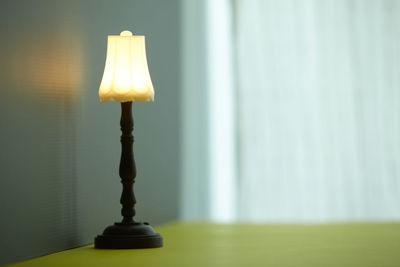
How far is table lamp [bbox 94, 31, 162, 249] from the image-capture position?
273 centimetres

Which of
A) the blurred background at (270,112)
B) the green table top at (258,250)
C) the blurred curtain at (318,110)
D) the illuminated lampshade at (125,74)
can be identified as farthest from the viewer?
the blurred curtain at (318,110)

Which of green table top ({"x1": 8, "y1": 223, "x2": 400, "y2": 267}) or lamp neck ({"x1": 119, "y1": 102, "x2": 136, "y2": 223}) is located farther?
lamp neck ({"x1": 119, "y1": 102, "x2": 136, "y2": 223})

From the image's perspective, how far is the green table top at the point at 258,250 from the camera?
7.91 ft

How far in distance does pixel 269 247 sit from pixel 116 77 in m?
0.95

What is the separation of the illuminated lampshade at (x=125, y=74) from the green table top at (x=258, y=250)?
613 millimetres

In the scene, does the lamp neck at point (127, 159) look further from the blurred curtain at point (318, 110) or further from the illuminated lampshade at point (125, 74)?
the blurred curtain at point (318, 110)

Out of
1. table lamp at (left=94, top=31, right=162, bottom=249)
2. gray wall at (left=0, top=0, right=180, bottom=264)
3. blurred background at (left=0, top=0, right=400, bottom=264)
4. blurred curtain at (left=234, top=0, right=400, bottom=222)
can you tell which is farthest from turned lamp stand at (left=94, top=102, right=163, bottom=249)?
blurred curtain at (left=234, top=0, right=400, bottom=222)

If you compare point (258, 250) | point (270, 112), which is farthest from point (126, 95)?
point (270, 112)

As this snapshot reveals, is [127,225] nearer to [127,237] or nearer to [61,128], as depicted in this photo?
[127,237]

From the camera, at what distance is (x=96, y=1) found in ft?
10.6

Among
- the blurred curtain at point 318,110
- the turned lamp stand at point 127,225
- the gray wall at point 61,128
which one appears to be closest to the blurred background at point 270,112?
the blurred curtain at point 318,110

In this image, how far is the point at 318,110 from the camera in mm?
5465

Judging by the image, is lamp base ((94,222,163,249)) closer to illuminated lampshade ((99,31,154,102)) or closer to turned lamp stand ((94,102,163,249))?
turned lamp stand ((94,102,163,249))

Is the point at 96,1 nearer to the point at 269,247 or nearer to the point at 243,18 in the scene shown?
the point at 269,247
